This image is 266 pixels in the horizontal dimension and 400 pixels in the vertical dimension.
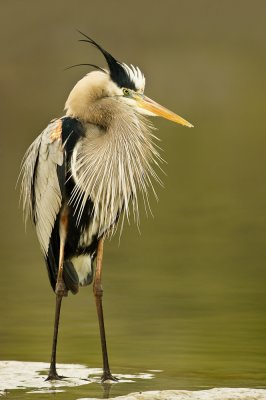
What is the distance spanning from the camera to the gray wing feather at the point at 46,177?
24.8ft

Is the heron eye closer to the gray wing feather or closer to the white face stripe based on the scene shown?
the white face stripe

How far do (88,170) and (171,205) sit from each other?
8.94 metres

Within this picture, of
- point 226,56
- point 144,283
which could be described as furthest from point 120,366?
point 226,56

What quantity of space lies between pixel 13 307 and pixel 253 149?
15.8m

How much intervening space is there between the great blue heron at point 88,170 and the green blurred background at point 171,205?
1.83ft

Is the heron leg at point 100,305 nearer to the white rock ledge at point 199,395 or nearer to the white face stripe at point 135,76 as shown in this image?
the white rock ledge at point 199,395

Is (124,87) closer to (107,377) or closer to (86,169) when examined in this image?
(86,169)

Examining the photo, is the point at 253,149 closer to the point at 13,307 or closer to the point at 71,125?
the point at 13,307

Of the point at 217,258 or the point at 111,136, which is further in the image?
the point at 217,258

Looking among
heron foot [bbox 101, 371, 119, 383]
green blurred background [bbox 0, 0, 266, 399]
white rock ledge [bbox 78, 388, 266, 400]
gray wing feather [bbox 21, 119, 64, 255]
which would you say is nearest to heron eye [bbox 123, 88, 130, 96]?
gray wing feather [bbox 21, 119, 64, 255]

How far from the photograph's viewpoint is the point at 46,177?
299 inches

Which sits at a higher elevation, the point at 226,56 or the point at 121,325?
the point at 226,56

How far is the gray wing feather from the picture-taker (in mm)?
7547

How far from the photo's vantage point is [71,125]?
7.59 meters
